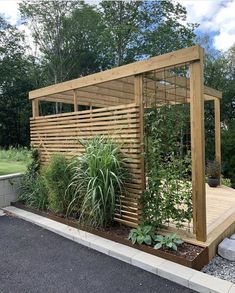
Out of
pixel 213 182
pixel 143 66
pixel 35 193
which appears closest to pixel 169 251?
pixel 143 66

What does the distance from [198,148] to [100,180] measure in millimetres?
1374

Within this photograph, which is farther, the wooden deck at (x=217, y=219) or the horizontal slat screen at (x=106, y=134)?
the horizontal slat screen at (x=106, y=134)

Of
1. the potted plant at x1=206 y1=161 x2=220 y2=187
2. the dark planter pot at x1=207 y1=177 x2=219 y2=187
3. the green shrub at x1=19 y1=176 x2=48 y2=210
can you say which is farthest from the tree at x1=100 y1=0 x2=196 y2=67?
the green shrub at x1=19 y1=176 x2=48 y2=210

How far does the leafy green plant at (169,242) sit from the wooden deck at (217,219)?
19 cm

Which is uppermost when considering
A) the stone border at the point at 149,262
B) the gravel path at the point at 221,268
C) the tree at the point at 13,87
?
the tree at the point at 13,87

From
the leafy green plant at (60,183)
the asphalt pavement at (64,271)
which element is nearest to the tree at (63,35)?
the leafy green plant at (60,183)

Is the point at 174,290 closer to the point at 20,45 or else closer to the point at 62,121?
the point at 62,121

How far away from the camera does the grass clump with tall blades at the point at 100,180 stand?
3.87m

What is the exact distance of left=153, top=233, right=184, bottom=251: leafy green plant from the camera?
3.31 metres

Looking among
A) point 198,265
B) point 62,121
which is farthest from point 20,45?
point 198,265

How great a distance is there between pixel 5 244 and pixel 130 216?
1763 mm

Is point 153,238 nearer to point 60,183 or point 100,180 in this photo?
point 100,180

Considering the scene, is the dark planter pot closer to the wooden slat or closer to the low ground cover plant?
the low ground cover plant

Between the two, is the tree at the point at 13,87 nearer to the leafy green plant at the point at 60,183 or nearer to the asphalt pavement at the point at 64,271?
the leafy green plant at the point at 60,183
